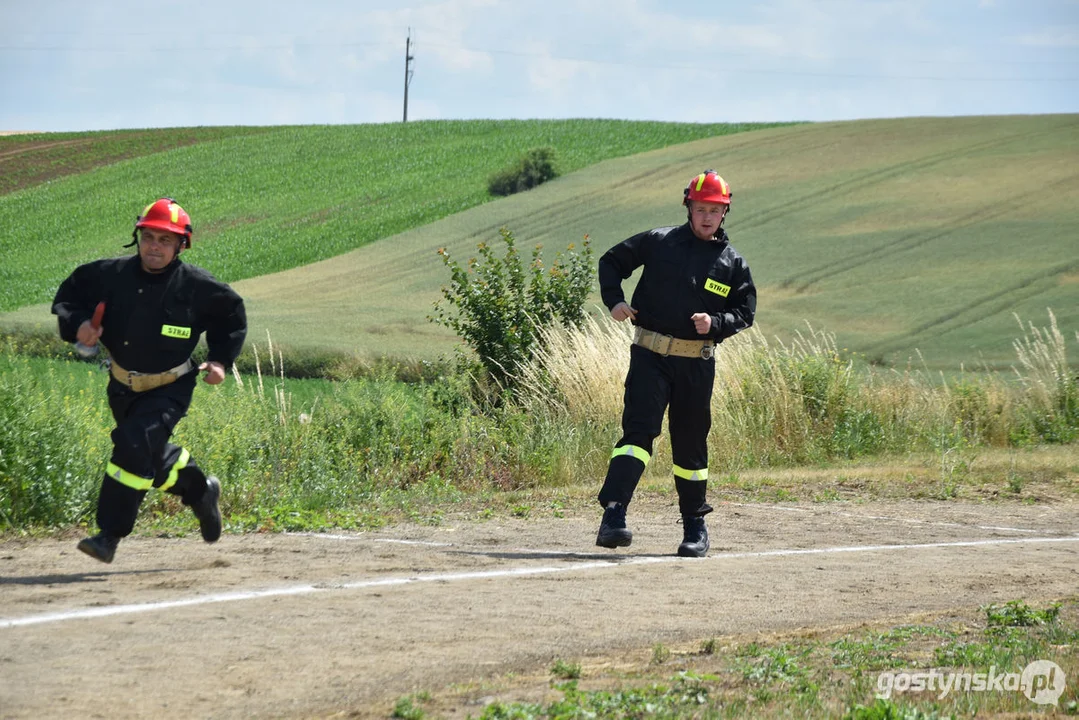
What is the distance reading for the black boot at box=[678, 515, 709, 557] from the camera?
8672 mm

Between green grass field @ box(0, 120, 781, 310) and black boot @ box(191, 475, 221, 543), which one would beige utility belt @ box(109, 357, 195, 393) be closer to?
black boot @ box(191, 475, 221, 543)

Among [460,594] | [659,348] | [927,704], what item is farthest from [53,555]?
[927,704]

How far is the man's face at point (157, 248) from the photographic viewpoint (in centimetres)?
725

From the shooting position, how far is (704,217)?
27.9 ft

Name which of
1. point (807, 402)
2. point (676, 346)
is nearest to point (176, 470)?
point (676, 346)

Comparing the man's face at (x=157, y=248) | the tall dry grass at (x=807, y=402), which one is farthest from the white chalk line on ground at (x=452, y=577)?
the tall dry grass at (x=807, y=402)

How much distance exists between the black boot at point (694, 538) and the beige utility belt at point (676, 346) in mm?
1092

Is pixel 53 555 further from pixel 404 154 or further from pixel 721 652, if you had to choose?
pixel 404 154

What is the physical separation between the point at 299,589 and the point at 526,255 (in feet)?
107

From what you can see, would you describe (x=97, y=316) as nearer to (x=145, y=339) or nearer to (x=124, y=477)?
(x=145, y=339)

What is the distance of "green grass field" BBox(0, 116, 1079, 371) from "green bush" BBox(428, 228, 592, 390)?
8258 mm

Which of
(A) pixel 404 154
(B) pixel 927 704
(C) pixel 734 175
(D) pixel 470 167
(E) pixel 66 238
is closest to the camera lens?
(B) pixel 927 704

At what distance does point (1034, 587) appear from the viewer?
8.06 metres

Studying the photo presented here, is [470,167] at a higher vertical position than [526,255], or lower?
higher
